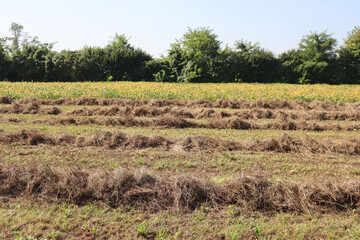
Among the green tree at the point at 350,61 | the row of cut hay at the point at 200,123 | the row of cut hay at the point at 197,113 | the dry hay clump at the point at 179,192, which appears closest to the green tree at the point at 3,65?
the row of cut hay at the point at 197,113

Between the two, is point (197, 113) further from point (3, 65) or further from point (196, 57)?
point (3, 65)

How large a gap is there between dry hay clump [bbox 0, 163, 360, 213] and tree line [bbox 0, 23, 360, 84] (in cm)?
2767

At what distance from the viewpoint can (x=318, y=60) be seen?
36.5m

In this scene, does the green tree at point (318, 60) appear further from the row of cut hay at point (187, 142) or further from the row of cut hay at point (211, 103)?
the row of cut hay at point (187, 142)

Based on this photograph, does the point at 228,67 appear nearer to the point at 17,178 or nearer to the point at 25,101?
the point at 25,101

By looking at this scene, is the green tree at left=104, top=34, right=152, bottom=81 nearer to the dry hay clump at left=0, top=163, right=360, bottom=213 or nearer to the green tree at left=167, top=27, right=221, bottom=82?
the green tree at left=167, top=27, right=221, bottom=82

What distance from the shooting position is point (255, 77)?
36.4m

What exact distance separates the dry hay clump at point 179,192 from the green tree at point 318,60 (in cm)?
3362

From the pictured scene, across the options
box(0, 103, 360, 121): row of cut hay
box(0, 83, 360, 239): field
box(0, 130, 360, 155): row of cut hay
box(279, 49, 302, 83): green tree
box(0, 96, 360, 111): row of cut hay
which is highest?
box(279, 49, 302, 83): green tree

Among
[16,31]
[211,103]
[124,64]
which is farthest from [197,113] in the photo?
[16,31]

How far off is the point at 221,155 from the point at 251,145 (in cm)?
123

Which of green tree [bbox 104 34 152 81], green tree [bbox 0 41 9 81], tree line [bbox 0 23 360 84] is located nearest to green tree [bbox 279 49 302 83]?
tree line [bbox 0 23 360 84]

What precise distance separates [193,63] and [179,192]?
32.2 meters

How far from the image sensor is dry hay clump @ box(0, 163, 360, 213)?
504 centimetres
